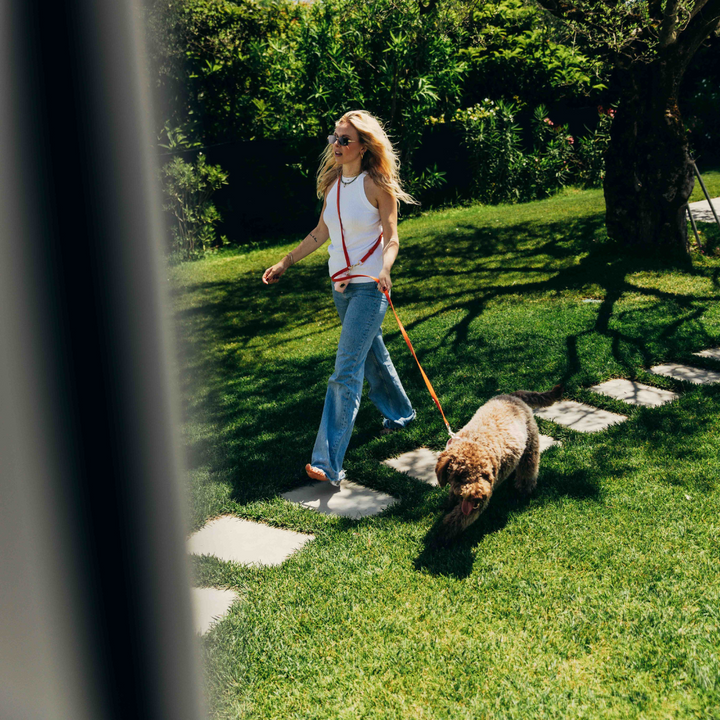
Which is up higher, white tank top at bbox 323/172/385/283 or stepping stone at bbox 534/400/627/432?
white tank top at bbox 323/172/385/283

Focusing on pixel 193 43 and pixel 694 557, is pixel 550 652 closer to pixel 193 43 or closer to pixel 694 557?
pixel 694 557

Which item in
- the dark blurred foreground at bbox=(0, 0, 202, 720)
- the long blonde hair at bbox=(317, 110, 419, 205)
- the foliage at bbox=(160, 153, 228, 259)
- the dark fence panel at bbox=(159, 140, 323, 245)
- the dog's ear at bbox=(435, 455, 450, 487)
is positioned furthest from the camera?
the dark fence panel at bbox=(159, 140, 323, 245)

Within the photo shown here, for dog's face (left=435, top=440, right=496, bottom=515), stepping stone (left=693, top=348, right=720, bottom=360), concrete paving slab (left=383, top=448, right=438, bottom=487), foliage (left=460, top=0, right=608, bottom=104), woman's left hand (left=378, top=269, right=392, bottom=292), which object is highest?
foliage (left=460, top=0, right=608, bottom=104)

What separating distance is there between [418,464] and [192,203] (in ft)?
33.7

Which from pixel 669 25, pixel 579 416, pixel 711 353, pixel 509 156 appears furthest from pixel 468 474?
pixel 509 156

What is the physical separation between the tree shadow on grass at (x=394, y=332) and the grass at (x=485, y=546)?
33mm

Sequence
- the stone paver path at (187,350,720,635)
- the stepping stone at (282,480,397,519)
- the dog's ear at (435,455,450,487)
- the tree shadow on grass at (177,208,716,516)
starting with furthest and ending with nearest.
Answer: the tree shadow on grass at (177,208,716,516) → the stepping stone at (282,480,397,519) → the dog's ear at (435,455,450,487) → the stone paver path at (187,350,720,635)

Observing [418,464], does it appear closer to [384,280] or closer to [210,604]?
[384,280]

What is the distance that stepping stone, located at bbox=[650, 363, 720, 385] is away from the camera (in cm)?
521

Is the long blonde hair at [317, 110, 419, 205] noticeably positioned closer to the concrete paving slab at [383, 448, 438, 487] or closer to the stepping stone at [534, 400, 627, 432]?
the concrete paving slab at [383, 448, 438, 487]

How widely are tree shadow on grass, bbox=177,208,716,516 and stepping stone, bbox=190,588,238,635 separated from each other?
0.91 metres

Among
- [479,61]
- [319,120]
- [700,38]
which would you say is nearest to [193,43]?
[319,120]

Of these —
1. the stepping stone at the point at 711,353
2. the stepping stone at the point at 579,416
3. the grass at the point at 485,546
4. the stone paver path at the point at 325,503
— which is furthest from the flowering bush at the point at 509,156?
the stepping stone at the point at 579,416

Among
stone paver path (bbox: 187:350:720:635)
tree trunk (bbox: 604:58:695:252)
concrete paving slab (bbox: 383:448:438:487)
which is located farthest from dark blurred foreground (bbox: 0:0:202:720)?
tree trunk (bbox: 604:58:695:252)
